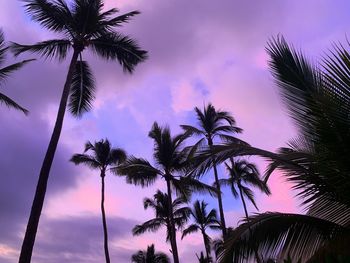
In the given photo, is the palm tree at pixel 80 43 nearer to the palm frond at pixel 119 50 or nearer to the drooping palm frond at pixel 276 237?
the palm frond at pixel 119 50

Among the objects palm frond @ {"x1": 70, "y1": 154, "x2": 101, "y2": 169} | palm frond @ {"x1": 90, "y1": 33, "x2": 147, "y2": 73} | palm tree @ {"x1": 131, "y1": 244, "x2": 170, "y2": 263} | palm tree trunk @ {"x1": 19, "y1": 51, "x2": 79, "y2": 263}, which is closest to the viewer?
palm tree trunk @ {"x1": 19, "y1": 51, "x2": 79, "y2": 263}

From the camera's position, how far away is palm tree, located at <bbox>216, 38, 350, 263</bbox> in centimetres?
616

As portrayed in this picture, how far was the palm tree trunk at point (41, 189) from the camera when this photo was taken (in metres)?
13.5

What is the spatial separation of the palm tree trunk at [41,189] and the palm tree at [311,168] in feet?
26.2

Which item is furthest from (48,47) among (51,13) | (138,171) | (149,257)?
(149,257)

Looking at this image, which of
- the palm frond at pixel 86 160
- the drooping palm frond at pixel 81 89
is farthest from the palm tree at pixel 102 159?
the drooping palm frond at pixel 81 89

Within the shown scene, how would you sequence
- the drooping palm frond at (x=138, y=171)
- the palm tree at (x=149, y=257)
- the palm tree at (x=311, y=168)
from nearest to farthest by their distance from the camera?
1. the palm tree at (x=311, y=168)
2. the drooping palm frond at (x=138, y=171)
3. the palm tree at (x=149, y=257)

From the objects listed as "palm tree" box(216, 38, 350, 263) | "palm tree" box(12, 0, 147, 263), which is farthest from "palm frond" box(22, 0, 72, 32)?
"palm tree" box(216, 38, 350, 263)

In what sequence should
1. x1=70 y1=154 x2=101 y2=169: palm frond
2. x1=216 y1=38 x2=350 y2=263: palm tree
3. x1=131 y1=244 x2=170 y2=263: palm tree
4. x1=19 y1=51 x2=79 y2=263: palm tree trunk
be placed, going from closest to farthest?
x1=216 y1=38 x2=350 y2=263: palm tree < x1=19 y1=51 x2=79 y2=263: palm tree trunk < x1=70 y1=154 x2=101 y2=169: palm frond < x1=131 y1=244 x2=170 y2=263: palm tree

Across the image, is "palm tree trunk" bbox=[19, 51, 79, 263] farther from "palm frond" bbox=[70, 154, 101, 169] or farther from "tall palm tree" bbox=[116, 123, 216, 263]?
"palm frond" bbox=[70, 154, 101, 169]

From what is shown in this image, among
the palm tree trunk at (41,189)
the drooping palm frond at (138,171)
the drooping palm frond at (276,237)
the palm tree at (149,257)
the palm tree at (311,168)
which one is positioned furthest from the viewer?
the palm tree at (149,257)

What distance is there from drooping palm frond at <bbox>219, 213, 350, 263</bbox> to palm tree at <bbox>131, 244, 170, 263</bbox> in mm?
45538

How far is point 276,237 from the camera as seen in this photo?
25.0ft

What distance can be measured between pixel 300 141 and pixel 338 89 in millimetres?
2065
